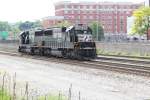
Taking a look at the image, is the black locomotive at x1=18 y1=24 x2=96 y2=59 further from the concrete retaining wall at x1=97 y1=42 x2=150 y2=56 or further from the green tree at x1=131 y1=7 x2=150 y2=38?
the green tree at x1=131 y1=7 x2=150 y2=38

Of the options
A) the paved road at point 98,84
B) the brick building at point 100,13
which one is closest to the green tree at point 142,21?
the brick building at point 100,13

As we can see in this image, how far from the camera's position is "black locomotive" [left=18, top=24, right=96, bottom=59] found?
37.3 meters

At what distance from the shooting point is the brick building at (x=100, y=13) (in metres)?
183

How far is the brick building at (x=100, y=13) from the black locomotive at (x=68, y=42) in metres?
134

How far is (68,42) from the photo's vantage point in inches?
1510

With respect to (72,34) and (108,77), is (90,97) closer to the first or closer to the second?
(108,77)

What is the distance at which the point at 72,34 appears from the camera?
3806 centimetres

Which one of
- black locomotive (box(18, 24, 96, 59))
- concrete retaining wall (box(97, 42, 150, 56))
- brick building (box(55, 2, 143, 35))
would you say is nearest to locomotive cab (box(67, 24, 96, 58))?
black locomotive (box(18, 24, 96, 59))

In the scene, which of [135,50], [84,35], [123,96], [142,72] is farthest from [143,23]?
[123,96]

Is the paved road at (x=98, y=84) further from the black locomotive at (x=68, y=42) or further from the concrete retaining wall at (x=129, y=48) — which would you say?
the concrete retaining wall at (x=129, y=48)

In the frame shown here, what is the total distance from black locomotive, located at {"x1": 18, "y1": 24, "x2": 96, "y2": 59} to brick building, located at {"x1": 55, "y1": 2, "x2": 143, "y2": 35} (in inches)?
5276

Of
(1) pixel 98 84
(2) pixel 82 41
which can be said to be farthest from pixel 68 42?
(1) pixel 98 84

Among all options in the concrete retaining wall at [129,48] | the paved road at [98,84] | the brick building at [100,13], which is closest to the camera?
the paved road at [98,84]

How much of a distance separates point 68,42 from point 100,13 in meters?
150
